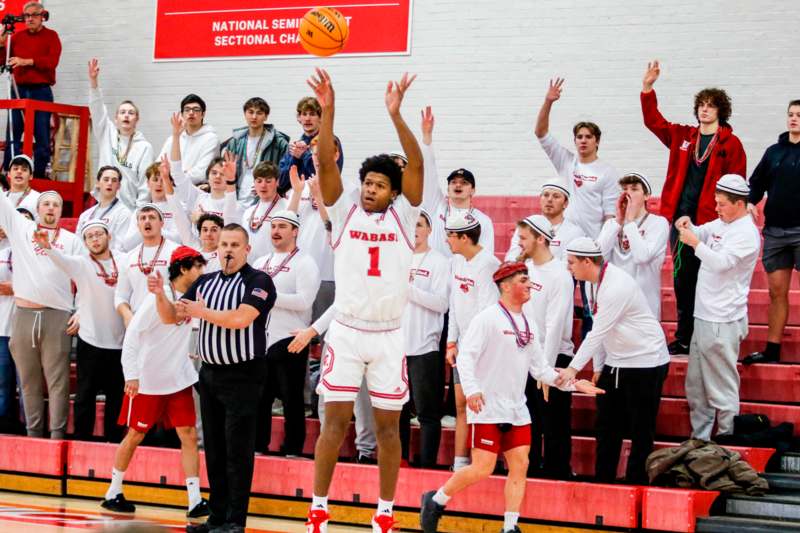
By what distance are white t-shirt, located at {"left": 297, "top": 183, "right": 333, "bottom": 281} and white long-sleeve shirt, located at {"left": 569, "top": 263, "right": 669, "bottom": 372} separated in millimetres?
2544

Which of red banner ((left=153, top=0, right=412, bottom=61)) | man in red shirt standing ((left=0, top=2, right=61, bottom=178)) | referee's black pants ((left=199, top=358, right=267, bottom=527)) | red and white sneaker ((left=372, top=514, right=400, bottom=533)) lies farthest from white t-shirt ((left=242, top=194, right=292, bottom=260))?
man in red shirt standing ((left=0, top=2, right=61, bottom=178))

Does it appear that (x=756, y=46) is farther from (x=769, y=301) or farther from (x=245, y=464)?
(x=245, y=464)

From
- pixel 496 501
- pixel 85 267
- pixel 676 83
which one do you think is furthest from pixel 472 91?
pixel 496 501

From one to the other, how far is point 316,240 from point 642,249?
2720mm

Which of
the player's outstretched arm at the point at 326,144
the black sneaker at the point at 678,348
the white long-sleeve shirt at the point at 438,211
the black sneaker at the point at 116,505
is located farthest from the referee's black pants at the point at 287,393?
the black sneaker at the point at 678,348

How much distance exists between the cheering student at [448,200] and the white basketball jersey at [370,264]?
251 centimetres

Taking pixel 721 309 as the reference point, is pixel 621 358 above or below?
below

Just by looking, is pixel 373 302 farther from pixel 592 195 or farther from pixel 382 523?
pixel 592 195

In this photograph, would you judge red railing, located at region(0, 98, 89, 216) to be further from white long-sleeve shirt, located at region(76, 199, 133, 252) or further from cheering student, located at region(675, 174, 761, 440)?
cheering student, located at region(675, 174, 761, 440)

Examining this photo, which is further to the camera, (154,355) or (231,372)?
(154,355)

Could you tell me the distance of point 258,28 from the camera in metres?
14.2

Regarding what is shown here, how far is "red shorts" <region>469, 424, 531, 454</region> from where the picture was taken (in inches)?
289

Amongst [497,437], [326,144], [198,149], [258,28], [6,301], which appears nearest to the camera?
[326,144]

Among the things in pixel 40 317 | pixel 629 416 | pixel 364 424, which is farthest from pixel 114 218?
pixel 629 416
